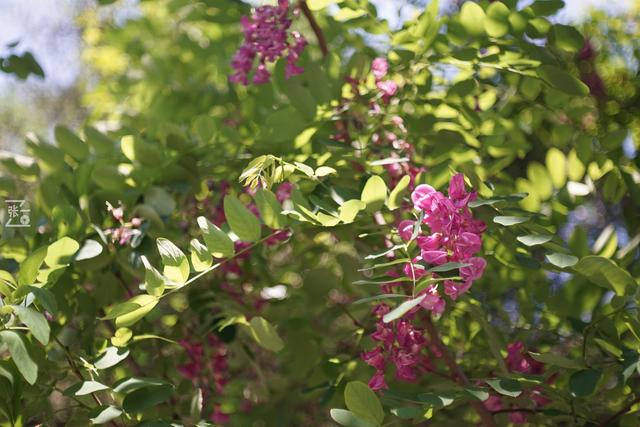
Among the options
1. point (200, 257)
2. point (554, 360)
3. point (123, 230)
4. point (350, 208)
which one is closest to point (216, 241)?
point (200, 257)

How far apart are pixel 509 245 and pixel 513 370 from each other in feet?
0.52

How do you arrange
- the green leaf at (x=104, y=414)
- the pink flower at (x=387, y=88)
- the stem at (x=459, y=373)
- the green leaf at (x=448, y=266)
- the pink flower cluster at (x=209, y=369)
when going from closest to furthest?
the green leaf at (x=448, y=266)
the green leaf at (x=104, y=414)
the stem at (x=459, y=373)
the pink flower at (x=387, y=88)
the pink flower cluster at (x=209, y=369)

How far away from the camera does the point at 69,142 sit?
104cm

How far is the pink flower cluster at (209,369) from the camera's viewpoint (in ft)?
3.49

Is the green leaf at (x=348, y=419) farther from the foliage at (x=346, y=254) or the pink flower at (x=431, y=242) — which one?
the pink flower at (x=431, y=242)

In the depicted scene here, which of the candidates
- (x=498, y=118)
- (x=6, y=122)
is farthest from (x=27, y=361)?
(x=6, y=122)

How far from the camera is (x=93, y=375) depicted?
0.78m

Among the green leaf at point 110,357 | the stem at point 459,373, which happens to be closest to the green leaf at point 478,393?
the stem at point 459,373

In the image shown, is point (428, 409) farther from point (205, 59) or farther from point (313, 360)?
point (205, 59)

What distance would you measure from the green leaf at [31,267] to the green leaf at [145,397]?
149 millimetres

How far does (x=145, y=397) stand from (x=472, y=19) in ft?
1.86

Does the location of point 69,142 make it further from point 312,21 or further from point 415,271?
point 415,271

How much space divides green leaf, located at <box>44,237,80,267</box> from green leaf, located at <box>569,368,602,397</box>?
493mm

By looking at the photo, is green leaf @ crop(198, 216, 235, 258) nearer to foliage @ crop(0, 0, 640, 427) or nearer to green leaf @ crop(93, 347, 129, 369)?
foliage @ crop(0, 0, 640, 427)
